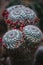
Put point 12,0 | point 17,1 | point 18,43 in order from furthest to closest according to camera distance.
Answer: point 12,0 → point 17,1 → point 18,43

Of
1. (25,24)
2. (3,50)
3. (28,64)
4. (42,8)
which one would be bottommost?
(28,64)

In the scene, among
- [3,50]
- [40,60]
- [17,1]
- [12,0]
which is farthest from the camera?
[12,0]

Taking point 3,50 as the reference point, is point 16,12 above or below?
above

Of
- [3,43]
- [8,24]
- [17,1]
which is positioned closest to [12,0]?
[17,1]

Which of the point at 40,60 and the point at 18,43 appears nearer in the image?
the point at 18,43

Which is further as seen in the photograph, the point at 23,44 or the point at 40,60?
the point at 40,60

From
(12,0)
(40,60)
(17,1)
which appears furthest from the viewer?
(12,0)

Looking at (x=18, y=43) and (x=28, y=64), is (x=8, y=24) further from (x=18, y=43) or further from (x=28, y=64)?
(x=28, y=64)

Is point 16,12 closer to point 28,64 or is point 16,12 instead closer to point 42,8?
point 28,64

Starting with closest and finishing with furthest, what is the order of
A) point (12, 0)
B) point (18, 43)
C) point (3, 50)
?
point (18, 43)
point (3, 50)
point (12, 0)

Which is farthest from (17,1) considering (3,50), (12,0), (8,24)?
(3,50)
